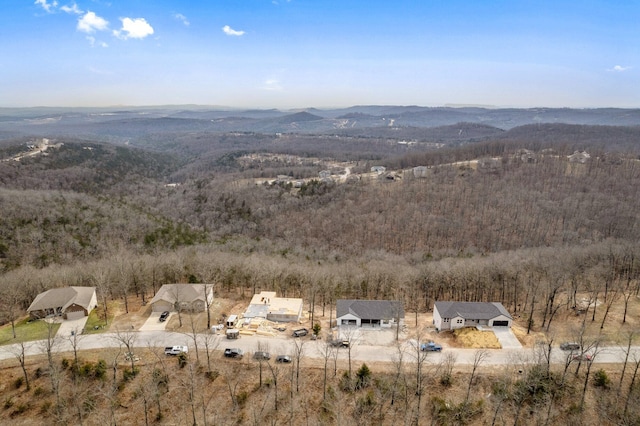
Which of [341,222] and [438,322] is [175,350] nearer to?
[438,322]

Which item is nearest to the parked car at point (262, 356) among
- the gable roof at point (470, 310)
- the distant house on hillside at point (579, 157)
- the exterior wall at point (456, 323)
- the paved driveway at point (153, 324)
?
the paved driveway at point (153, 324)

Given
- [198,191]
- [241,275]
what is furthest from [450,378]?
[198,191]

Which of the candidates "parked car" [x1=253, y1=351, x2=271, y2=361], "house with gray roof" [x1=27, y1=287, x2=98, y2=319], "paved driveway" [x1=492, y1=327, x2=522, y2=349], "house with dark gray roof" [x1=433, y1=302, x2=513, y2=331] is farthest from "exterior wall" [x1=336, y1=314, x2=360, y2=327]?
"house with gray roof" [x1=27, y1=287, x2=98, y2=319]

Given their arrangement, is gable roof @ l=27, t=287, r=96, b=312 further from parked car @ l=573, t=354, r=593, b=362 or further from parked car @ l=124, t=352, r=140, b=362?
parked car @ l=573, t=354, r=593, b=362

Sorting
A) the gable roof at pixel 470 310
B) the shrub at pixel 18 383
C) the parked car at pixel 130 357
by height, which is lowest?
the shrub at pixel 18 383

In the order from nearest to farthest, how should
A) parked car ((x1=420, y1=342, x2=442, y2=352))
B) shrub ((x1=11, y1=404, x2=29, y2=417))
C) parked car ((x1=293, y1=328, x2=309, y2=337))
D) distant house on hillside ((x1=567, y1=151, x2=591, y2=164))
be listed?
1. shrub ((x1=11, y1=404, x2=29, y2=417))
2. parked car ((x1=420, y1=342, x2=442, y2=352))
3. parked car ((x1=293, y1=328, x2=309, y2=337))
4. distant house on hillside ((x1=567, y1=151, x2=591, y2=164))

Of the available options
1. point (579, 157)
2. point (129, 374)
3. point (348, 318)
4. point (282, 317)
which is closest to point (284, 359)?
point (282, 317)

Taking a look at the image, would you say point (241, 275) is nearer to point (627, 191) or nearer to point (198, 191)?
point (198, 191)

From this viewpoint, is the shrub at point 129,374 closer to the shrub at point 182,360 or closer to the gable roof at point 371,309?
the shrub at point 182,360
